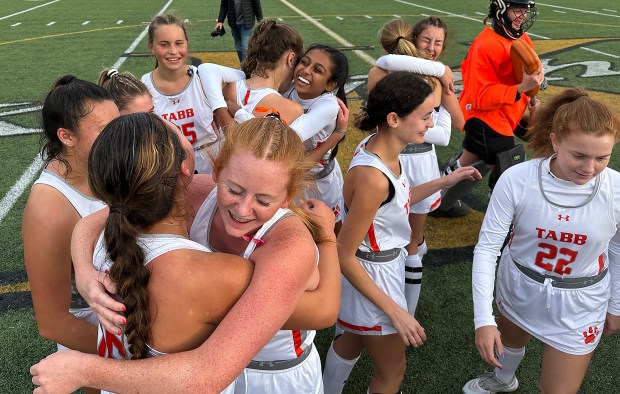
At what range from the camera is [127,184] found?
52.5 inches

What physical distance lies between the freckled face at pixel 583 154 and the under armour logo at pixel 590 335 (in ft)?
2.34

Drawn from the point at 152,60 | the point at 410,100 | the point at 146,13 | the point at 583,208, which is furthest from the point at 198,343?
the point at 146,13

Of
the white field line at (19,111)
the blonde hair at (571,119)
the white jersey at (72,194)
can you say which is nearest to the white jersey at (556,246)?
the blonde hair at (571,119)

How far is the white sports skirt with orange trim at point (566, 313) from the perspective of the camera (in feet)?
7.79

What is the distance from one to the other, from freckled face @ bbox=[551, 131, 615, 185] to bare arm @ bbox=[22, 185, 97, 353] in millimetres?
2093

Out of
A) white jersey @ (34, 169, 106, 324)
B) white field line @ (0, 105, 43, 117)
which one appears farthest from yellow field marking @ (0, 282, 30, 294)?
white field line @ (0, 105, 43, 117)

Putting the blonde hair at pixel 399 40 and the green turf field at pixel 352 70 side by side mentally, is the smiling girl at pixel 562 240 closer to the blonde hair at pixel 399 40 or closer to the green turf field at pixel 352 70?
the green turf field at pixel 352 70

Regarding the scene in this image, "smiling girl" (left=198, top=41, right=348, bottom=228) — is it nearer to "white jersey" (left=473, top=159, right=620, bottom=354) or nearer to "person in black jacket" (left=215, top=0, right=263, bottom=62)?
"white jersey" (left=473, top=159, right=620, bottom=354)

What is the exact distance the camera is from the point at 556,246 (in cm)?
236

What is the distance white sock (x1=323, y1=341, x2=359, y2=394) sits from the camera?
8.94 ft

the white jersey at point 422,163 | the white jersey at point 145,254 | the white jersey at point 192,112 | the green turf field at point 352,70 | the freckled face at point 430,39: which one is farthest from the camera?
the freckled face at point 430,39

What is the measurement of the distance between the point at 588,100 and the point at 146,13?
1875 cm

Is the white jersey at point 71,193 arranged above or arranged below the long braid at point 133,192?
below

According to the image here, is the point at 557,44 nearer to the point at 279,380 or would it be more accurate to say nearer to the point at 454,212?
the point at 454,212
